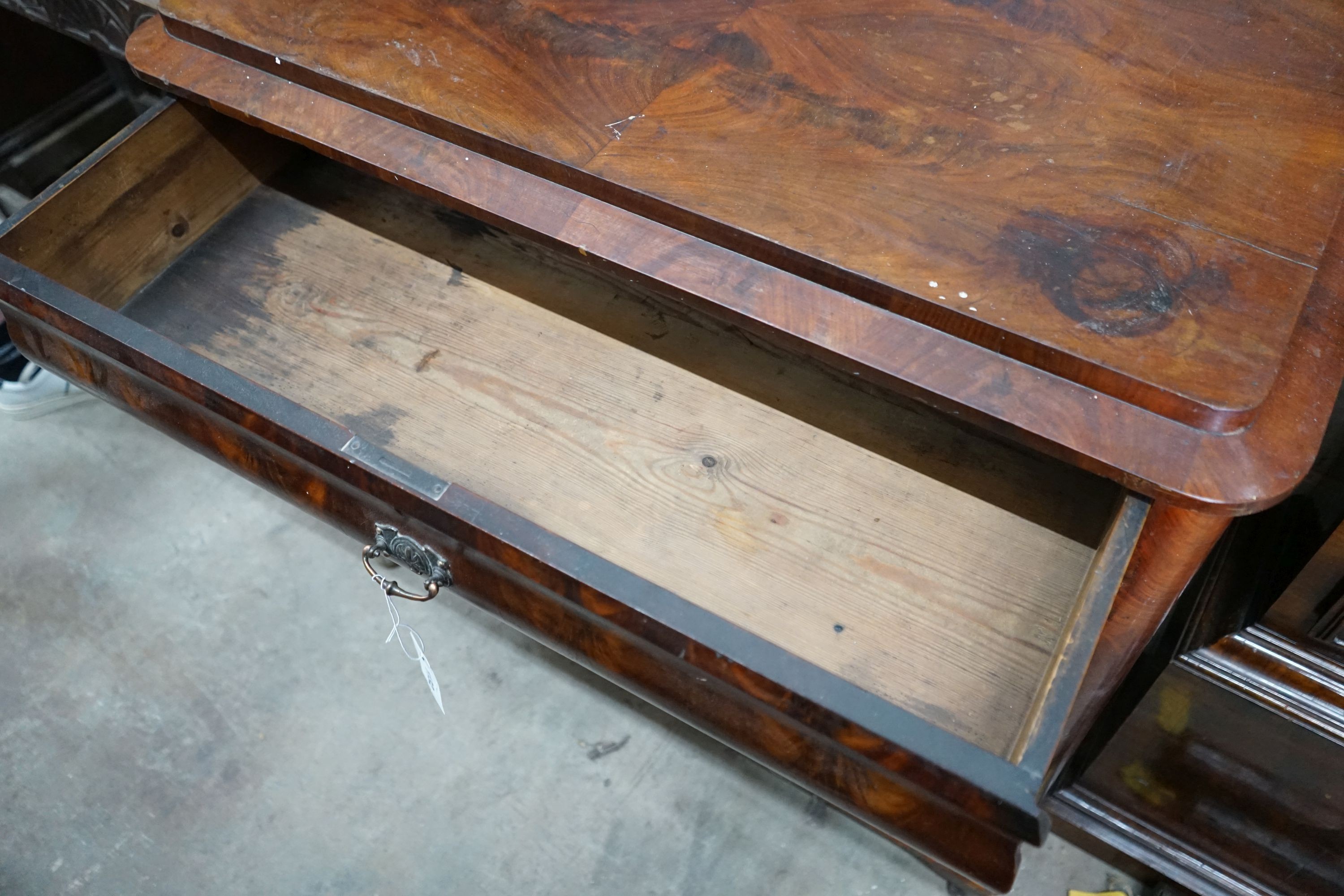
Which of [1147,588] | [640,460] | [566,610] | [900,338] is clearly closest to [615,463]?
[640,460]

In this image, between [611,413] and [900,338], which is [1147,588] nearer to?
[900,338]

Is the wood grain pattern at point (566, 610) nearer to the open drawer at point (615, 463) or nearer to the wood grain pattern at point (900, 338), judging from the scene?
the open drawer at point (615, 463)

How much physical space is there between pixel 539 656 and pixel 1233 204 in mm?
810

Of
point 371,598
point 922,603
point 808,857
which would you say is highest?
point 922,603

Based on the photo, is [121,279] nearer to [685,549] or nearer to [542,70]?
[542,70]

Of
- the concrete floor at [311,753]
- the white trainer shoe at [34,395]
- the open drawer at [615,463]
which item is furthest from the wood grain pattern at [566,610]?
the white trainer shoe at [34,395]

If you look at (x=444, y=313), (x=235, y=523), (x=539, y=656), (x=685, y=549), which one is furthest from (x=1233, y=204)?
(x=235, y=523)

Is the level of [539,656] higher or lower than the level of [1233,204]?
lower

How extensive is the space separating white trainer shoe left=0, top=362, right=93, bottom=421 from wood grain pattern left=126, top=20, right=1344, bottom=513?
0.77 meters

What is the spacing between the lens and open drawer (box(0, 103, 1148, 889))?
0.60 meters

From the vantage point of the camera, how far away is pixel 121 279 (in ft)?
2.98

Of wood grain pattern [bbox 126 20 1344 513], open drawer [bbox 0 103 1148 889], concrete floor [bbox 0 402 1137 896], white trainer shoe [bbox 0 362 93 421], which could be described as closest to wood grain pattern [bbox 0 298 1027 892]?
open drawer [bbox 0 103 1148 889]

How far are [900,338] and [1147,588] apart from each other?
0.74 ft

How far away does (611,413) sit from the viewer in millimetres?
841
